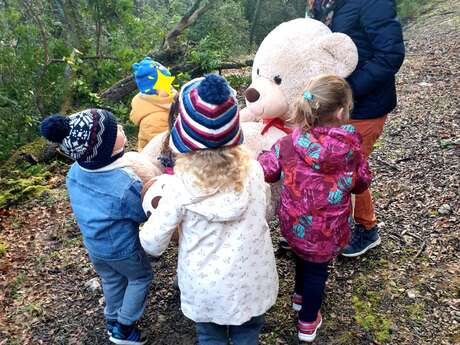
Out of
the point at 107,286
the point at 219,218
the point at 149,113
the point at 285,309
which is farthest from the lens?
the point at 149,113

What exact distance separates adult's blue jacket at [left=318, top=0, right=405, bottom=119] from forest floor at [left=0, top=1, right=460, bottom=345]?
3.97 feet

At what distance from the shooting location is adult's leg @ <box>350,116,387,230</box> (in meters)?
2.88

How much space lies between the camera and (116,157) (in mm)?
2326

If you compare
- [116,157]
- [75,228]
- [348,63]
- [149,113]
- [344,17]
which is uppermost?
[344,17]

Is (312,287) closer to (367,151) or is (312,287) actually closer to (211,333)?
(211,333)

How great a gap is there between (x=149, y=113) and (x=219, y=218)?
154 centimetres

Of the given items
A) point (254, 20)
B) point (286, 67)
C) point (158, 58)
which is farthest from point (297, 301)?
point (254, 20)

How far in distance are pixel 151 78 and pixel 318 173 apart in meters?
1.51

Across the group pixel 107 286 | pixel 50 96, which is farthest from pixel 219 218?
pixel 50 96

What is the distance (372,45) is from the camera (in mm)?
2654

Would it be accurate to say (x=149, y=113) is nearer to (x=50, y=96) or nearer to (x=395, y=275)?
(x=395, y=275)

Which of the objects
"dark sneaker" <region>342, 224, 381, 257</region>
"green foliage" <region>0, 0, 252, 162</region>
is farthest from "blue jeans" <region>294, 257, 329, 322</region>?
"green foliage" <region>0, 0, 252, 162</region>

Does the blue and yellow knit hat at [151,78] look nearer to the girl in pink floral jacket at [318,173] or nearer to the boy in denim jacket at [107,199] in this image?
the boy in denim jacket at [107,199]

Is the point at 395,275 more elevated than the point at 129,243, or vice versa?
the point at 129,243
